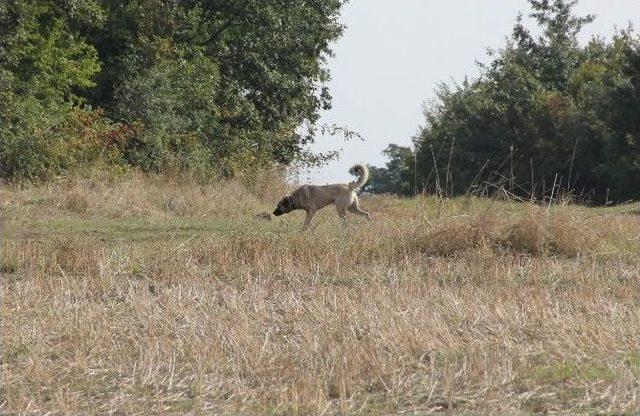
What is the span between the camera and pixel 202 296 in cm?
1257

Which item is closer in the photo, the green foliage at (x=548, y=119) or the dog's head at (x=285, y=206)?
the dog's head at (x=285, y=206)

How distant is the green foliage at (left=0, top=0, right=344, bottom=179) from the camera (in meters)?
28.9

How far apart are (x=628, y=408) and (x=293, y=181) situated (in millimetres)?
24304

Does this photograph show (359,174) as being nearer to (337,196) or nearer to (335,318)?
(337,196)

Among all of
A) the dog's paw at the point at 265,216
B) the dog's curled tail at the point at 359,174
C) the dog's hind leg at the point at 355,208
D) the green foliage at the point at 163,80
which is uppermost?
the green foliage at the point at 163,80

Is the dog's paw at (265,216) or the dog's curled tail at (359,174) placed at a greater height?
the dog's curled tail at (359,174)

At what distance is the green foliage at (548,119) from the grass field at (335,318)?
664 inches

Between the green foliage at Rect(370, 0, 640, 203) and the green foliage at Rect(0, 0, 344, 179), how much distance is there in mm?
5325

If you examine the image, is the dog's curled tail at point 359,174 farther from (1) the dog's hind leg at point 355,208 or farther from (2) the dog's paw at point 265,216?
(2) the dog's paw at point 265,216

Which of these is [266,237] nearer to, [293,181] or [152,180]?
[152,180]

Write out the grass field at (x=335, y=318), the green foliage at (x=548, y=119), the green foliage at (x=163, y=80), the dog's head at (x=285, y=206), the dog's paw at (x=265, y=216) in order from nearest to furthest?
1. the grass field at (x=335, y=318)
2. the dog's head at (x=285, y=206)
3. the dog's paw at (x=265, y=216)
4. the green foliage at (x=163, y=80)
5. the green foliage at (x=548, y=119)

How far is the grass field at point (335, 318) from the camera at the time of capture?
335 inches

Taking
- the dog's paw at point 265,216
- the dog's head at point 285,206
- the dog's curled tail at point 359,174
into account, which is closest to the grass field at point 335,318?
the dog's curled tail at point 359,174

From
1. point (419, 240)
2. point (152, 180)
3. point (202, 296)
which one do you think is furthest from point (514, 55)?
point (202, 296)
